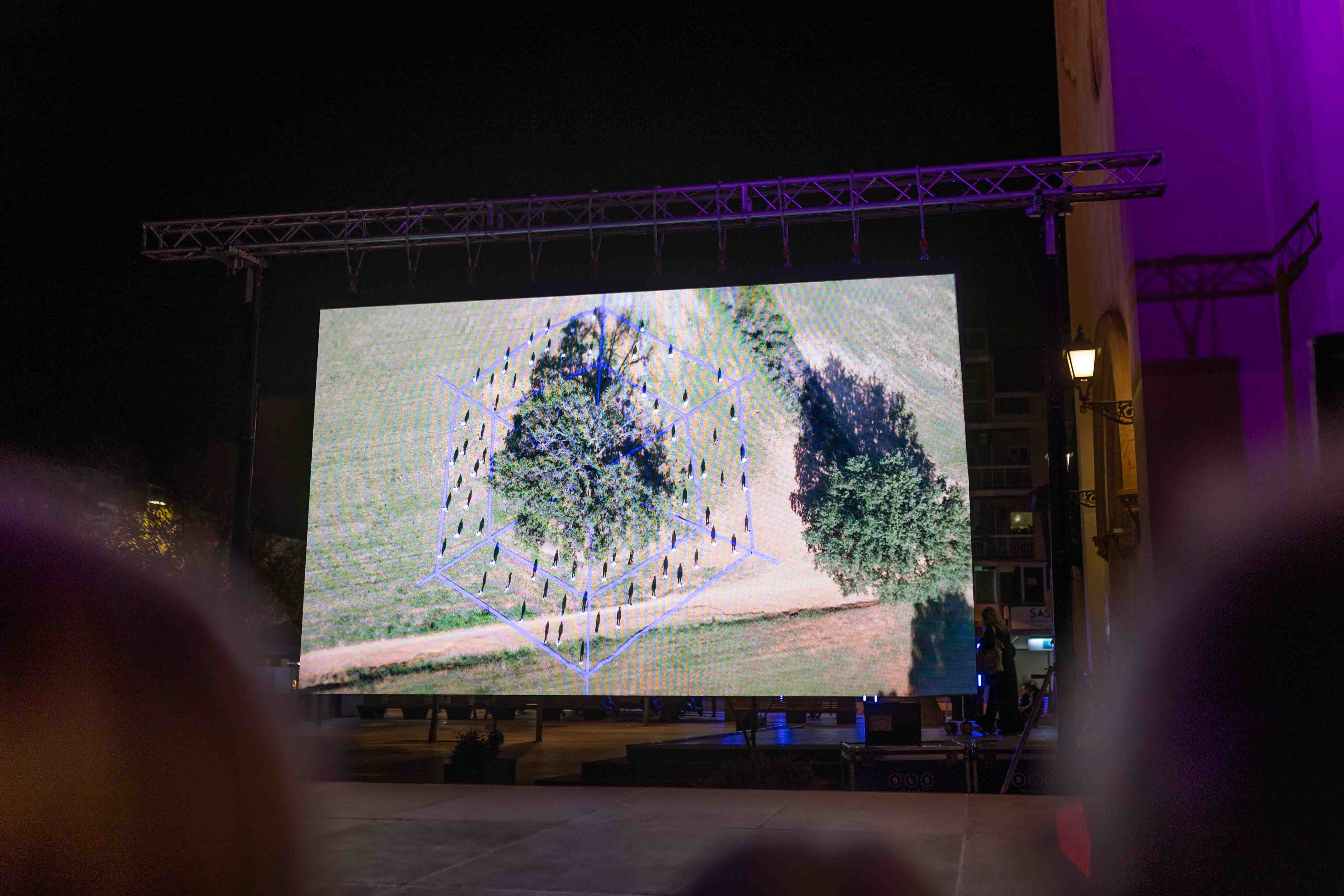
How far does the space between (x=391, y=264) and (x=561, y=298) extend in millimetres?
3707

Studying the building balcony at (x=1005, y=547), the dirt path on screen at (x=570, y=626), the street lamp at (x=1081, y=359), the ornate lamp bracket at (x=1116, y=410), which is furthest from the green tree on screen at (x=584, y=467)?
the building balcony at (x=1005, y=547)

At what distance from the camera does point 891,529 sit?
37.1 feet

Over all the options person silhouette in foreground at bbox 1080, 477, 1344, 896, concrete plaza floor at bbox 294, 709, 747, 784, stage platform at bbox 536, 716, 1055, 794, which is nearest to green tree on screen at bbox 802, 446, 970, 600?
stage platform at bbox 536, 716, 1055, 794

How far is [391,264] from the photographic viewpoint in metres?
15.0

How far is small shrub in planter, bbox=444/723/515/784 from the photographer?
1195 cm

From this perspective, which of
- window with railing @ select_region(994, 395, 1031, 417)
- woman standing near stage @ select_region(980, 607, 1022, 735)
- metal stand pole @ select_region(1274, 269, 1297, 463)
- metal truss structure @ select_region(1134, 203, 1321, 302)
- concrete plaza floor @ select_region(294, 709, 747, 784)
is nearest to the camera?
metal stand pole @ select_region(1274, 269, 1297, 463)

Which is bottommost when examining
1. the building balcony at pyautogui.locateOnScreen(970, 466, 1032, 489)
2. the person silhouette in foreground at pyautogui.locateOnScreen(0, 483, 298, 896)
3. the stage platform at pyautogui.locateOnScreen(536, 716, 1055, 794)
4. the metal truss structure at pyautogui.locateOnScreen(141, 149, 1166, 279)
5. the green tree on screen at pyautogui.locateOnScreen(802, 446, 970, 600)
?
the stage platform at pyautogui.locateOnScreen(536, 716, 1055, 794)

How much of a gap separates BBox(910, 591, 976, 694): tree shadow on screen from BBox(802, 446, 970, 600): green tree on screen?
0.18 m

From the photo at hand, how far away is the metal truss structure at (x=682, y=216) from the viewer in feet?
35.0

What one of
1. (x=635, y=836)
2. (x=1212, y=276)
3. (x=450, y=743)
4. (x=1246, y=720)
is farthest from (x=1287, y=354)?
(x=450, y=743)

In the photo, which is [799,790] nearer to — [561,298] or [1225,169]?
[561,298]

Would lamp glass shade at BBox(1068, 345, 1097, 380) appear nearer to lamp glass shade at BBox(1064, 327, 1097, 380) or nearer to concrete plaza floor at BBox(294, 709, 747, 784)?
lamp glass shade at BBox(1064, 327, 1097, 380)

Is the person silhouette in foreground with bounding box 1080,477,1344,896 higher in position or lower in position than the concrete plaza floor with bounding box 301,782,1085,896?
higher

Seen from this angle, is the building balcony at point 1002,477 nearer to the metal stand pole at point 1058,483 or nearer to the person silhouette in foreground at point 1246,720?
the metal stand pole at point 1058,483
